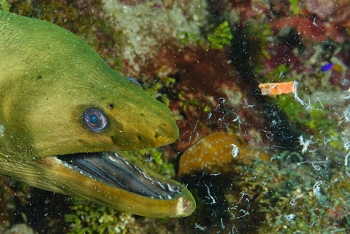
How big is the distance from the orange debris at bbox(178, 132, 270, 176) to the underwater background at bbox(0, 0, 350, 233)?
13mm

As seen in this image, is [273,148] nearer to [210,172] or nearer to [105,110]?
[210,172]

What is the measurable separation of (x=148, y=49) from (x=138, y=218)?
2.19 meters

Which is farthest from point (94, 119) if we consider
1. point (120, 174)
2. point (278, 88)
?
point (278, 88)

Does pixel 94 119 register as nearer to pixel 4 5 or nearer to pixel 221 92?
pixel 221 92

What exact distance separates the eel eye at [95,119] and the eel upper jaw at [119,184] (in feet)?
1.34

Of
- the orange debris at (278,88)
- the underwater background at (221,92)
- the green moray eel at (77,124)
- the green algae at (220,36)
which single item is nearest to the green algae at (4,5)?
the underwater background at (221,92)

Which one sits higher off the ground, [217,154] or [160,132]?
[160,132]

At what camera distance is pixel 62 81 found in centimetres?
268

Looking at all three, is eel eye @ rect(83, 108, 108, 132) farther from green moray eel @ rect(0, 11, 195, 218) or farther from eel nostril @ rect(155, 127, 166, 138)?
eel nostril @ rect(155, 127, 166, 138)

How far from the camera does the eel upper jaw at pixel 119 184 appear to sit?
9.01 ft

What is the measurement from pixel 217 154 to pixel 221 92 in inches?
31.5

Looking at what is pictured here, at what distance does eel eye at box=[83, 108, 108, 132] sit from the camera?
2.57 meters

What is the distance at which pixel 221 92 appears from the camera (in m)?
4.62

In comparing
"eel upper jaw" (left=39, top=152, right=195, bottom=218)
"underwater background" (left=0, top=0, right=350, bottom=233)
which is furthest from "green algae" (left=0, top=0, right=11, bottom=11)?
"eel upper jaw" (left=39, top=152, right=195, bottom=218)
